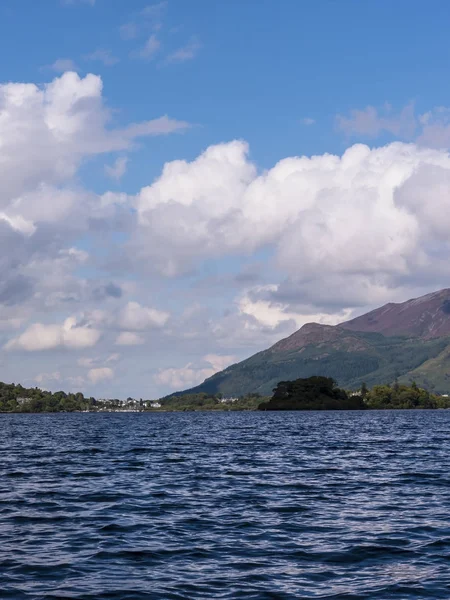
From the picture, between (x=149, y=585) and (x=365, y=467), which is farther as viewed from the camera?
(x=365, y=467)

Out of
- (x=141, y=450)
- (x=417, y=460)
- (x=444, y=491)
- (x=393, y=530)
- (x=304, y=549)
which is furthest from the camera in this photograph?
(x=141, y=450)

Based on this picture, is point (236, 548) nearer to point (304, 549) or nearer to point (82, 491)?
point (304, 549)

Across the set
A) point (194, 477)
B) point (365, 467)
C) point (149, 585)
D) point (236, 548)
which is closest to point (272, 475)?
point (194, 477)

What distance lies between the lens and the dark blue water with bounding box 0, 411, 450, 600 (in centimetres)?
2352

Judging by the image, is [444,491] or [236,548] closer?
[236,548]

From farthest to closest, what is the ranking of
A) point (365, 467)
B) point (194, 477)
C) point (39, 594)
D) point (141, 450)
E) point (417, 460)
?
point (141, 450) < point (417, 460) < point (365, 467) < point (194, 477) < point (39, 594)

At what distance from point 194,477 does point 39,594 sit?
31311mm

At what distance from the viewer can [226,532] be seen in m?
31.8

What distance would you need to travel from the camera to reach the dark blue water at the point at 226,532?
2352 centimetres

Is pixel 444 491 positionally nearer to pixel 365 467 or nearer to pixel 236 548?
pixel 365 467

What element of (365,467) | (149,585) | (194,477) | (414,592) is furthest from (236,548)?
(365,467)

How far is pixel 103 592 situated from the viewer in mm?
22656

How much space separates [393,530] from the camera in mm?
31969

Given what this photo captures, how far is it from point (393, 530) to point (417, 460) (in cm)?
3549
